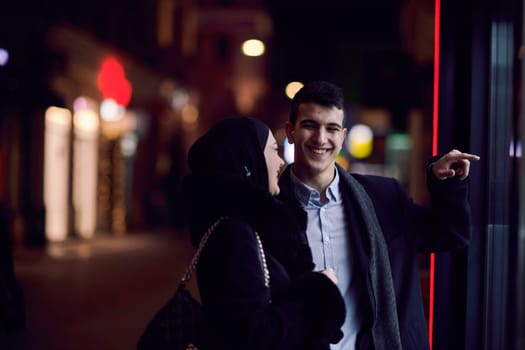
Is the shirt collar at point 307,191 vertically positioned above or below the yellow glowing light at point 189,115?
below

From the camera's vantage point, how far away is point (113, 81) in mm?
22406

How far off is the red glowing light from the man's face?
19.5 m

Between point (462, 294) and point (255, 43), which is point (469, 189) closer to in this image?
point (462, 294)

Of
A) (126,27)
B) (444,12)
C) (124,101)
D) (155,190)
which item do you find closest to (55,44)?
(124,101)

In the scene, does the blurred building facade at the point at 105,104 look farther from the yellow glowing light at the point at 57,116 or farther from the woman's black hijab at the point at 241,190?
the woman's black hijab at the point at 241,190

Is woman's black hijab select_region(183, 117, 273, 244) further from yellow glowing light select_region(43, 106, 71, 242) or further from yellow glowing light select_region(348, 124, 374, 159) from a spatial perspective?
yellow glowing light select_region(348, 124, 374, 159)

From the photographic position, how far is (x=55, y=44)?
1883cm

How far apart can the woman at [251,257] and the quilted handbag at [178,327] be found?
4 centimetres

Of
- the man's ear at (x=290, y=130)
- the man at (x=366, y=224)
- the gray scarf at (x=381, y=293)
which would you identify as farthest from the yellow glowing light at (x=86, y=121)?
the gray scarf at (x=381, y=293)

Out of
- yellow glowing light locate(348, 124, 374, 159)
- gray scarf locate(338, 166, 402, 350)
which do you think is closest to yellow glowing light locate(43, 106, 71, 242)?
gray scarf locate(338, 166, 402, 350)

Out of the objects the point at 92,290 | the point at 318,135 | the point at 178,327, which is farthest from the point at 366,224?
the point at 92,290

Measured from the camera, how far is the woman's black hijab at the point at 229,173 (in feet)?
8.61

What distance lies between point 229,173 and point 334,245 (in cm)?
68

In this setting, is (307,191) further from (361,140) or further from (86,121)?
(361,140)
